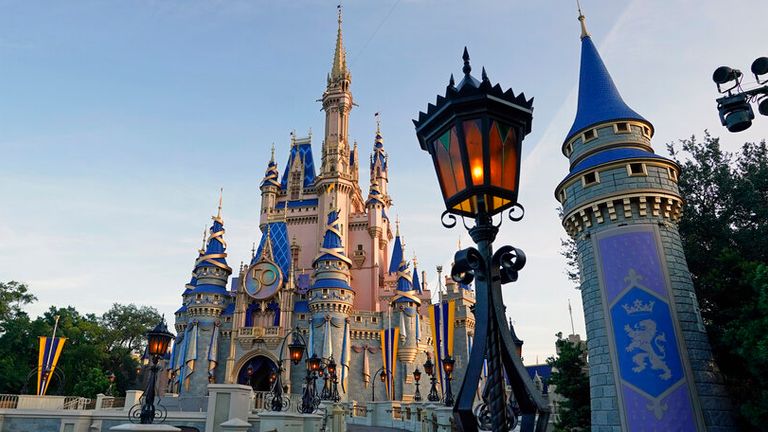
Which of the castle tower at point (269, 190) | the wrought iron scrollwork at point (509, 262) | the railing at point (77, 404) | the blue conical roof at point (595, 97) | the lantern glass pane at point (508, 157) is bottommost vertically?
Result: the railing at point (77, 404)

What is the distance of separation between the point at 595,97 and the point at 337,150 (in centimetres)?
3395

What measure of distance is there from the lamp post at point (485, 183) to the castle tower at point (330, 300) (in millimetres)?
34973

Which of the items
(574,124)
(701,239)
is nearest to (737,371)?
(701,239)

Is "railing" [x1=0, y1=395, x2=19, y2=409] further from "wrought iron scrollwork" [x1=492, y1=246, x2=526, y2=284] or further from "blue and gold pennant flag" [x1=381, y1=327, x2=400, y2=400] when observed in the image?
"wrought iron scrollwork" [x1=492, y1=246, x2=526, y2=284]

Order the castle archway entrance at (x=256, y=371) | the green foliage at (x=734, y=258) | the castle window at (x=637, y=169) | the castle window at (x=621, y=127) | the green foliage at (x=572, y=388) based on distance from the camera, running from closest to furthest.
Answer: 1. the green foliage at (x=734, y=258)
2. the castle window at (x=637, y=169)
3. the castle window at (x=621, y=127)
4. the green foliage at (x=572, y=388)
5. the castle archway entrance at (x=256, y=371)

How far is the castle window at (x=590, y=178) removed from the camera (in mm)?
17897

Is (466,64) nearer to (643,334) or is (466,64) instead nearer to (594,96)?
(643,334)

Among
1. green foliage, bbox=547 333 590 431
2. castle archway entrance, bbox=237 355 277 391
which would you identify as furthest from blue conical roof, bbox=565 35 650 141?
castle archway entrance, bbox=237 355 277 391

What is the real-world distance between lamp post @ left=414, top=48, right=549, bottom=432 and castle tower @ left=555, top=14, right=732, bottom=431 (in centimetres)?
1400

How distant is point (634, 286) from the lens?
52.3 feet

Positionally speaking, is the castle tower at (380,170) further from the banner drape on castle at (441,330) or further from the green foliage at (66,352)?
the green foliage at (66,352)

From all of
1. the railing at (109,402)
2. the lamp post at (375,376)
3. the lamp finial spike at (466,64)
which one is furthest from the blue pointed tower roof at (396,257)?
the lamp finial spike at (466,64)

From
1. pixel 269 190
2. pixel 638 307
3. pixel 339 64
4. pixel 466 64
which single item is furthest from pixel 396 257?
pixel 466 64

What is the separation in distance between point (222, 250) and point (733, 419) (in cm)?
3904
